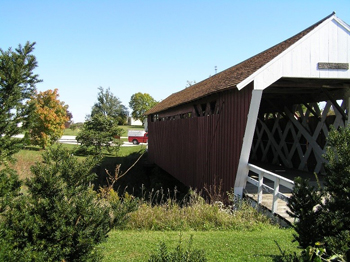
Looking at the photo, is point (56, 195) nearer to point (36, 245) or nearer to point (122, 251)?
point (36, 245)

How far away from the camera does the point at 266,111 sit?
42.2 feet

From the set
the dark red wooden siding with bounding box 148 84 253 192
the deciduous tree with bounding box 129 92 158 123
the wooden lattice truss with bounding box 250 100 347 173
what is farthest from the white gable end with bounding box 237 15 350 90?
the deciduous tree with bounding box 129 92 158 123

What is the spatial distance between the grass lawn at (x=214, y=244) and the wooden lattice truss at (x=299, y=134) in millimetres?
4816

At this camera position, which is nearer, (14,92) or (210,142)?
(14,92)

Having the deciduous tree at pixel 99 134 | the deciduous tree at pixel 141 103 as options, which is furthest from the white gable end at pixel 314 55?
the deciduous tree at pixel 141 103

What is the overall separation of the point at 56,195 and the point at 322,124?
8601 millimetres

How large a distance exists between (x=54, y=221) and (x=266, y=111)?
37.8ft

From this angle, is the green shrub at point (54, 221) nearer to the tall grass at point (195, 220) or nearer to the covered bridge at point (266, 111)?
the tall grass at point (195, 220)

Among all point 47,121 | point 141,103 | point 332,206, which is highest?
point 141,103

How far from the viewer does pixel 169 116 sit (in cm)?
1443

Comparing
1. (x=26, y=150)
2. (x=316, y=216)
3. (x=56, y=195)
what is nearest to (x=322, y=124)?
(x=316, y=216)

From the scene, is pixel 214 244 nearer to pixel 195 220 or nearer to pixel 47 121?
pixel 195 220

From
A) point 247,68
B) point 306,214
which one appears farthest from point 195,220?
point 247,68

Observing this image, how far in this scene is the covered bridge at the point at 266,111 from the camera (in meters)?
6.50
